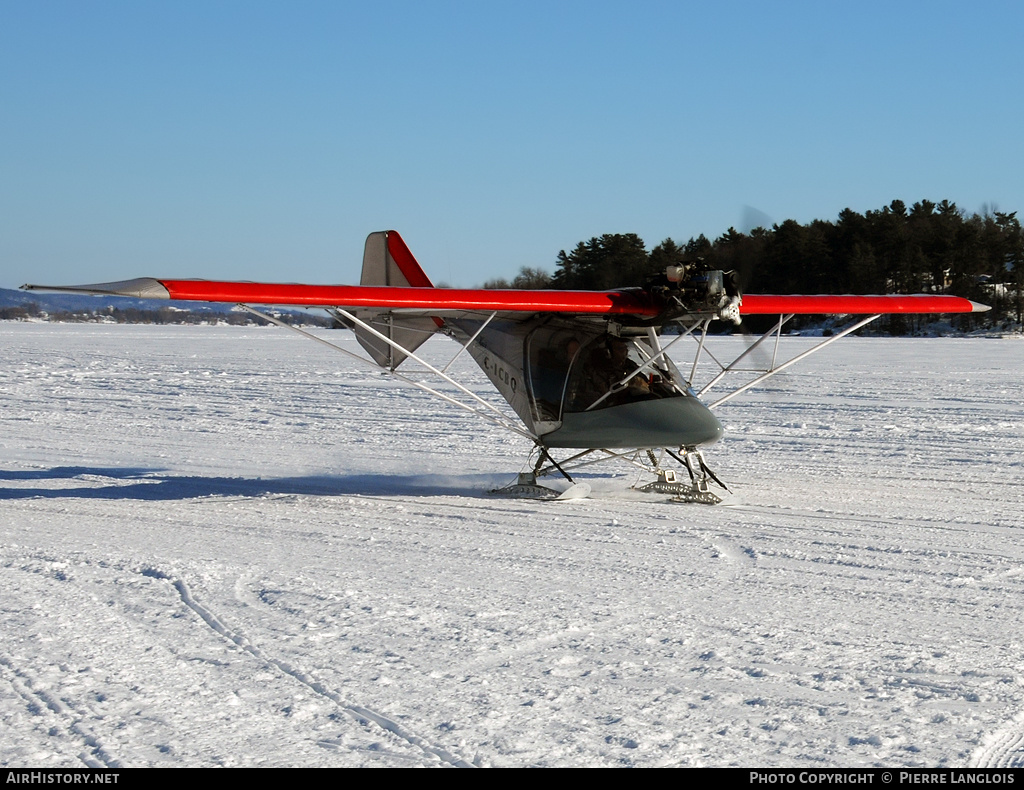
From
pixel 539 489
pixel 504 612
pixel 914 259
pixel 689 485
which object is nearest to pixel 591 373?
pixel 539 489

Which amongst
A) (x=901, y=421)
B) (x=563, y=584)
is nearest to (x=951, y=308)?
(x=901, y=421)

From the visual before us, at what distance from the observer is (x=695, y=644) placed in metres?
5.61

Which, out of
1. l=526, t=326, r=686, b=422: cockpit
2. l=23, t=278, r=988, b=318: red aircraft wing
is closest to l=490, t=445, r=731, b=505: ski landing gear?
l=526, t=326, r=686, b=422: cockpit

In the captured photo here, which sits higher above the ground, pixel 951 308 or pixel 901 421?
pixel 951 308

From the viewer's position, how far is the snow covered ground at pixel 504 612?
171 inches

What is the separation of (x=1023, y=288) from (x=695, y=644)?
64804mm

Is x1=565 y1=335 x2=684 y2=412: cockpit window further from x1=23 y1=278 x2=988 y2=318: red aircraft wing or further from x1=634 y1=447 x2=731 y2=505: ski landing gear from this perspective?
x1=634 y1=447 x2=731 y2=505: ski landing gear

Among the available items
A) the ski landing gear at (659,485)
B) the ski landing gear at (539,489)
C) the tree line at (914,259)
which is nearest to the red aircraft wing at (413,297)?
the ski landing gear at (659,485)

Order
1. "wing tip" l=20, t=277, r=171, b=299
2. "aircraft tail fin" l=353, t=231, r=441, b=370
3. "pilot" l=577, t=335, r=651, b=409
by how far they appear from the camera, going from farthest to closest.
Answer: "aircraft tail fin" l=353, t=231, r=441, b=370
"pilot" l=577, t=335, r=651, b=409
"wing tip" l=20, t=277, r=171, b=299

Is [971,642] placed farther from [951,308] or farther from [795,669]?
[951,308]

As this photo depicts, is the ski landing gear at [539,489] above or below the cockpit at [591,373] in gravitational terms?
below

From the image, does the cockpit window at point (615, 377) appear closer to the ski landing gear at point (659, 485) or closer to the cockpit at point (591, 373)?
the cockpit at point (591, 373)

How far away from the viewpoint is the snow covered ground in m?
4.34

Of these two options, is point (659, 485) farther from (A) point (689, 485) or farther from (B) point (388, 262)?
(B) point (388, 262)
